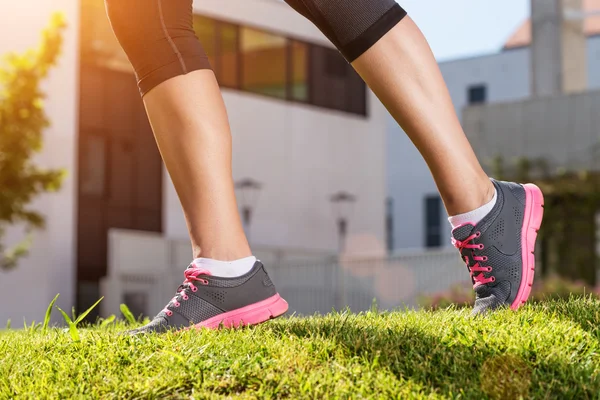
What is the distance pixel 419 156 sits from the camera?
37.0m

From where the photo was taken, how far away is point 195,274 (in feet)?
8.23

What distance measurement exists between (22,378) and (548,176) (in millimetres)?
16554

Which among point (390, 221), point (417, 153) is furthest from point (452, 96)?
point (390, 221)

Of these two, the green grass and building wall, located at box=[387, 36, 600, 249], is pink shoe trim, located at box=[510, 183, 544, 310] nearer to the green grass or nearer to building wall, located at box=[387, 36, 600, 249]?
the green grass

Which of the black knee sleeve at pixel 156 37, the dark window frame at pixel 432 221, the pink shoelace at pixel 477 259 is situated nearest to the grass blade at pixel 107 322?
A: the black knee sleeve at pixel 156 37

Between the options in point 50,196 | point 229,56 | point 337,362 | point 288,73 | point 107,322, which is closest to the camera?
point 337,362

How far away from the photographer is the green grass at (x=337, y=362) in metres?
1.89

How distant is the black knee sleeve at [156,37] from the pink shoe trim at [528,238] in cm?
101

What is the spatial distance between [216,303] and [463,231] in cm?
71

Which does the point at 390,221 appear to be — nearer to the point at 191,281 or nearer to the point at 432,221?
the point at 432,221

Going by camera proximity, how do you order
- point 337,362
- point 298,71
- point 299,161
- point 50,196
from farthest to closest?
point 298,71
point 299,161
point 50,196
point 337,362

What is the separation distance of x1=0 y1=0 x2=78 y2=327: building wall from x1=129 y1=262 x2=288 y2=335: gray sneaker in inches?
637

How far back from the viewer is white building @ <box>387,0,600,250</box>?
121 feet

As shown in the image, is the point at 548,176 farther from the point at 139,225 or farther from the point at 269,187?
the point at 139,225
